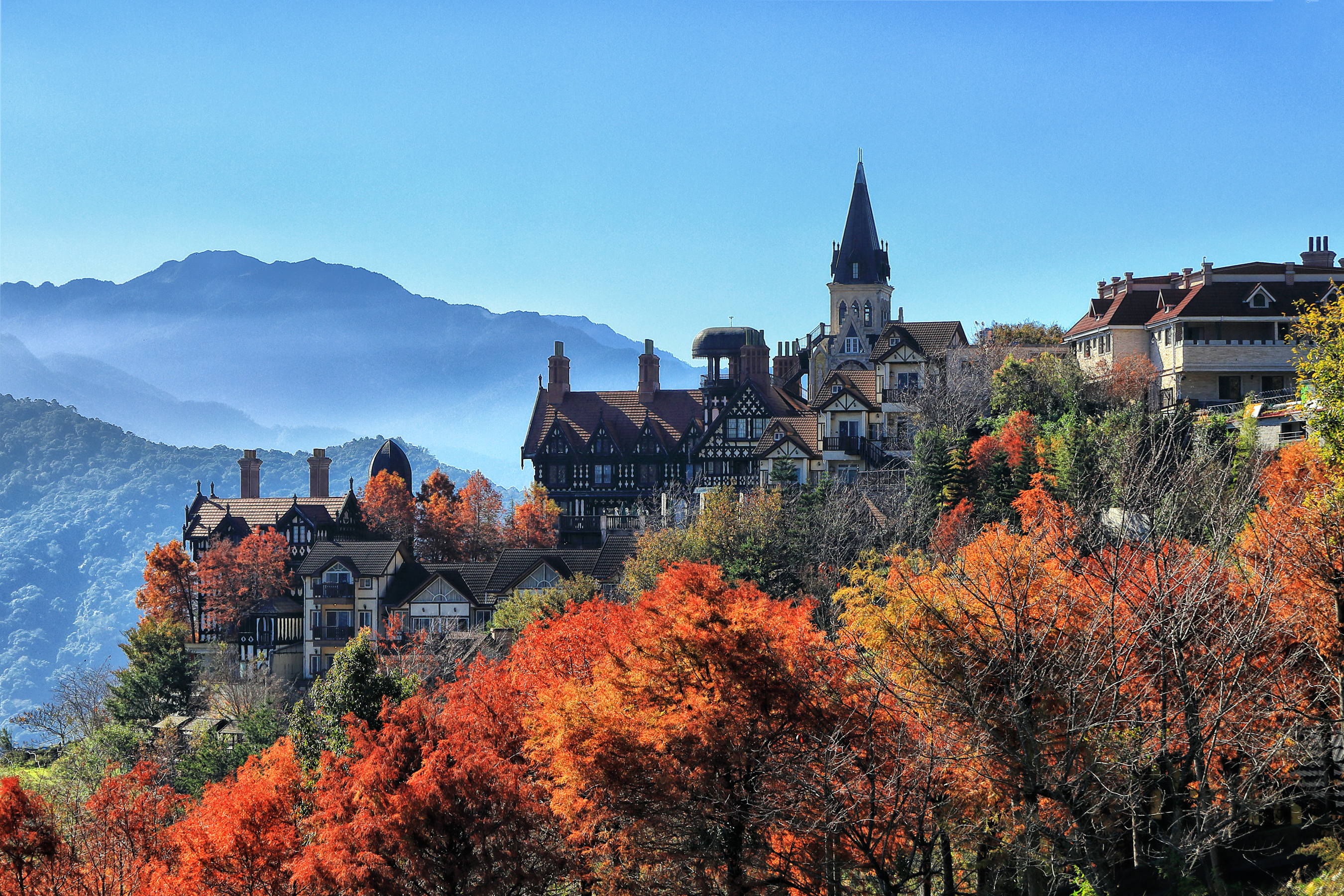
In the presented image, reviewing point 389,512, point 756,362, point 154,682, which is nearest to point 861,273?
point 756,362

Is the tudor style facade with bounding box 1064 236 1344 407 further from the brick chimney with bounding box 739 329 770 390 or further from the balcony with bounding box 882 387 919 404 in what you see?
the brick chimney with bounding box 739 329 770 390

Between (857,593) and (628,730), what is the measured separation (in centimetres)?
1033

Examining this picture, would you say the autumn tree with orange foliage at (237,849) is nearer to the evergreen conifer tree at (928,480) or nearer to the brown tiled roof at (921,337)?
the evergreen conifer tree at (928,480)

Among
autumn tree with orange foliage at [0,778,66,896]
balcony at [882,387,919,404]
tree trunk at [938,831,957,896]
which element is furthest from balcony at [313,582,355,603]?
tree trunk at [938,831,957,896]

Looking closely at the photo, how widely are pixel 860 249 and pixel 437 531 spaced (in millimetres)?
49678

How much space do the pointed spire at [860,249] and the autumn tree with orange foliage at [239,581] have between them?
5849 centimetres

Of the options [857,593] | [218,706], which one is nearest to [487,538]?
[218,706]

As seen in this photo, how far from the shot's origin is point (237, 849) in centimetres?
2888

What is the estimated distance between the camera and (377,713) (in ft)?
122

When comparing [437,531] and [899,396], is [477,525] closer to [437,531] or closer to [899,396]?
[437,531]

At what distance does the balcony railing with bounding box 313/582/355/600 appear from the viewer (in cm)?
7050

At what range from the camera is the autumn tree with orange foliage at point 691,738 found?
2512 centimetres

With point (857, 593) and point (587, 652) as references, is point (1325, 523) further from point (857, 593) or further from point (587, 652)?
point (587, 652)

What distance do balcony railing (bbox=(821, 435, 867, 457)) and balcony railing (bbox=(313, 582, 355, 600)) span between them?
27727 mm
